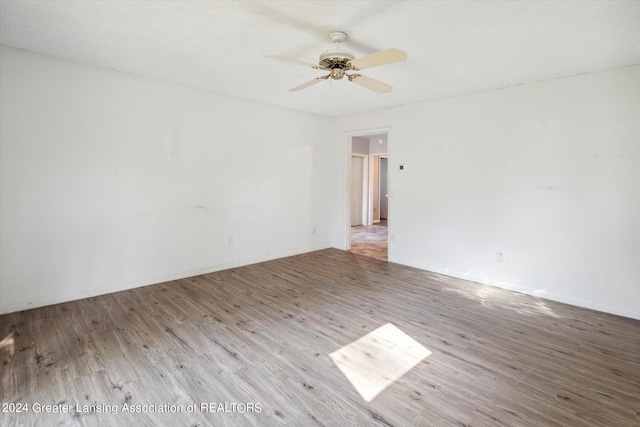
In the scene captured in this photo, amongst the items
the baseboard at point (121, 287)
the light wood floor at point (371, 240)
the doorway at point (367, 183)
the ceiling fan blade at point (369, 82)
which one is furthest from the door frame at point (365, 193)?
the ceiling fan blade at point (369, 82)

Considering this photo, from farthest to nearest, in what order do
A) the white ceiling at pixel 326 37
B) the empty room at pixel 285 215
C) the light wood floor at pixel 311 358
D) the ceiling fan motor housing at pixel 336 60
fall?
the ceiling fan motor housing at pixel 336 60, the white ceiling at pixel 326 37, the empty room at pixel 285 215, the light wood floor at pixel 311 358

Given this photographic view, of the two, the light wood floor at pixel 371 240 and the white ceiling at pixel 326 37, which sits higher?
the white ceiling at pixel 326 37

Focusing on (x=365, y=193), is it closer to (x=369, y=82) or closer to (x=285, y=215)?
(x=285, y=215)

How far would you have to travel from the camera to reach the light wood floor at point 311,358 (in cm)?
173

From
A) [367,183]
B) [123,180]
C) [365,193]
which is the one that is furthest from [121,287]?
[367,183]

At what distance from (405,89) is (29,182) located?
418cm

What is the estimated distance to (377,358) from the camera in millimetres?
2270

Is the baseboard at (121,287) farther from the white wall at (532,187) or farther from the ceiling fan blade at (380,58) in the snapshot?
the ceiling fan blade at (380,58)

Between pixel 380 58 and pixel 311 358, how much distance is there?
224cm

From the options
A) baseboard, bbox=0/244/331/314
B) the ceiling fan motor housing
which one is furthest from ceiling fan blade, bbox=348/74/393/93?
baseboard, bbox=0/244/331/314

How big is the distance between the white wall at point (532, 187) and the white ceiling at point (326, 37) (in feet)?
1.22

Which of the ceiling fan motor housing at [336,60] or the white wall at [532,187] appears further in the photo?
the white wall at [532,187]

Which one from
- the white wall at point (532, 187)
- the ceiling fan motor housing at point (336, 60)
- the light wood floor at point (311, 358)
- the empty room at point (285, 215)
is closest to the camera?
the light wood floor at point (311, 358)

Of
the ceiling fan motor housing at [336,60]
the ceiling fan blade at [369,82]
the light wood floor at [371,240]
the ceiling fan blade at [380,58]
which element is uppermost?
the ceiling fan motor housing at [336,60]
